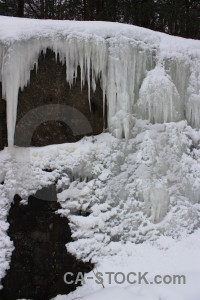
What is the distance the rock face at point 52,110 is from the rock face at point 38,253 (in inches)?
34.6

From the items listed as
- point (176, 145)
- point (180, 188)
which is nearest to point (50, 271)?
point (180, 188)

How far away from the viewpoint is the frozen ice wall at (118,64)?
412 cm

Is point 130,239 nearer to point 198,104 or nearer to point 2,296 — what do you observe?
point 2,296

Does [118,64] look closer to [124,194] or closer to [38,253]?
[124,194]

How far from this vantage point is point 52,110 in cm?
444

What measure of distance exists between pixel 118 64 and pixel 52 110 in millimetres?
1152

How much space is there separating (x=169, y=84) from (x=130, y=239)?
2.35 meters

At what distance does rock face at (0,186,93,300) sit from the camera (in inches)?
158

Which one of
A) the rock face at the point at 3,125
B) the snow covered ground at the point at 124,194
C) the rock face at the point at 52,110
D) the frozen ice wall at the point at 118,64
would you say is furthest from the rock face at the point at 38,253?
→ the frozen ice wall at the point at 118,64

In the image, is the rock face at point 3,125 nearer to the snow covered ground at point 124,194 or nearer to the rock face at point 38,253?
the snow covered ground at point 124,194

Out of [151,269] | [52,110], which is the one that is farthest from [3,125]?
[151,269]

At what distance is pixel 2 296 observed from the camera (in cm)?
390

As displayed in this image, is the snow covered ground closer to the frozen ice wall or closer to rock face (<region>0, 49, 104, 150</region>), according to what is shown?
rock face (<region>0, 49, 104, 150</region>)

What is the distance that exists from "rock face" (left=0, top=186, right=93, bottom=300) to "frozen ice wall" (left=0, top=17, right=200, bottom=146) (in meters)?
1.03
